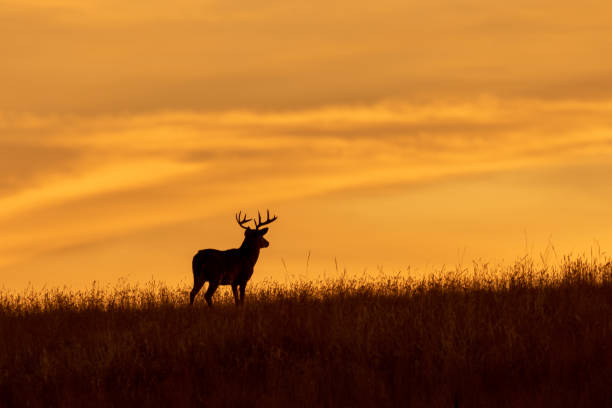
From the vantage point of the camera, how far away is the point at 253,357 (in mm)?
10695

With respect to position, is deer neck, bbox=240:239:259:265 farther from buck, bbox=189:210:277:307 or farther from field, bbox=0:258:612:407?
field, bbox=0:258:612:407

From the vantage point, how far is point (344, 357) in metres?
10.6

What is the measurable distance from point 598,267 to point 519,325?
15.3ft

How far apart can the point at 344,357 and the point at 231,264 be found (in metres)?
8.70

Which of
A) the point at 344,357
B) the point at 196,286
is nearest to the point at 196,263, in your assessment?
the point at 196,286

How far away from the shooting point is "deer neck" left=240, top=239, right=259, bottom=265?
1950cm

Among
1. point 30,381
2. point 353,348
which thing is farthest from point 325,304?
point 30,381

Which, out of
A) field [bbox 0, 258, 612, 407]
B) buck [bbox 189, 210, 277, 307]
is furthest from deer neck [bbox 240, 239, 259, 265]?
field [bbox 0, 258, 612, 407]

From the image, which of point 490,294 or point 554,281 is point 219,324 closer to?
point 490,294

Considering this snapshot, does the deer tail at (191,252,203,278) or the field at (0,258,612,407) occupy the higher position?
the deer tail at (191,252,203,278)

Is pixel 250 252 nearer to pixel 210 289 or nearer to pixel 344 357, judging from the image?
pixel 210 289

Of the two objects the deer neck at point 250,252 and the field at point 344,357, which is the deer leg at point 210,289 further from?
the field at point 344,357

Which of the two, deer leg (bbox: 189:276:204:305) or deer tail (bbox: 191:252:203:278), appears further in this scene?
deer tail (bbox: 191:252:203:278)

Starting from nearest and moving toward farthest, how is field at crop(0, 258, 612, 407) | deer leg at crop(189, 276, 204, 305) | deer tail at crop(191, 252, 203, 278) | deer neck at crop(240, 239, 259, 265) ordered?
field at crop(0, 258, 612, 407) → deer leg at crop(189, 276, 204, 305) → deer tail at crop(191, 252, 203, 278) → deer neck at crop(240, 239, 259, 265)
